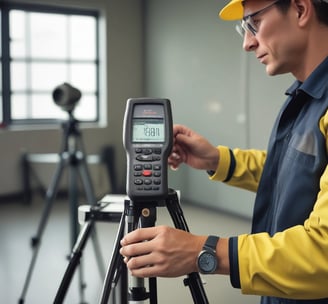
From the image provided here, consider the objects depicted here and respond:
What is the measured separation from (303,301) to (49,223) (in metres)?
3.03

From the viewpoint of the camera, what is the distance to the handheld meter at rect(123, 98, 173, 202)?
74 cm

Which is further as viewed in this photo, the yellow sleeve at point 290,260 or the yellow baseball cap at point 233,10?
the yellow baseball cap at point 233,10

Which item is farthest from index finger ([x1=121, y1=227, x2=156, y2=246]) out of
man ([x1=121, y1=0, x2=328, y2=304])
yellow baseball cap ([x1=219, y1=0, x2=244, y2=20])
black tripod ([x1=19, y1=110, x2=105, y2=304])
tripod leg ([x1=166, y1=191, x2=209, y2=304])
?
black tripod ([x1=19, y1=110, x2=105, y2=304])

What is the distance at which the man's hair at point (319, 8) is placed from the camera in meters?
0.77

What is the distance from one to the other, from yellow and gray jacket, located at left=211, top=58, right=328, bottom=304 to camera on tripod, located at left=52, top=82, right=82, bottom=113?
4.21 ft

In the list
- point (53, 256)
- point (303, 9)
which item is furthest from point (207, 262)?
point (53, 256)

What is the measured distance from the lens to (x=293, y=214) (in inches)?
29.3

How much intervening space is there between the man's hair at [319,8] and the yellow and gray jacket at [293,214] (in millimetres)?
74

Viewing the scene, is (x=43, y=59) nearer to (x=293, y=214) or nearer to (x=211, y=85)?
(x=211, y=85)

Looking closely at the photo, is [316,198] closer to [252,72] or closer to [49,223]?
[252,72]

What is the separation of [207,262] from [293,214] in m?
0.19

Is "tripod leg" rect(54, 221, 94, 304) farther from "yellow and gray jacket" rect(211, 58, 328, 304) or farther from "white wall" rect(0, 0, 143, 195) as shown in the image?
"white wall" rect(0, 0, 143, 195)

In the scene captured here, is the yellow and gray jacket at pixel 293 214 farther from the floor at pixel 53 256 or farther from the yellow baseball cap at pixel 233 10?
the floor at pixel 53 256

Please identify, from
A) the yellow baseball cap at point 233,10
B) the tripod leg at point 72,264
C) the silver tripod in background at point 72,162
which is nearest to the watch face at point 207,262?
the yellow baseball cap at point 233,10
